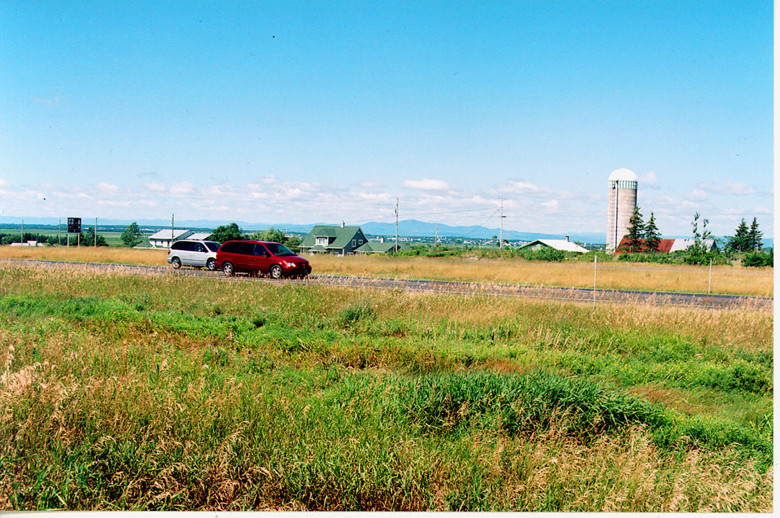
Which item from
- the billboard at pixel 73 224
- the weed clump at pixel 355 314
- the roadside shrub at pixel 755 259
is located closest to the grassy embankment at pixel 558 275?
the roadside shrub at pixel 755 259

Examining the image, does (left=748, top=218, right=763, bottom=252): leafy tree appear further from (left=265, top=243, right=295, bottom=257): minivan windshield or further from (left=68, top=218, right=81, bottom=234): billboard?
(left=68, top=218, right=81, bottom=234): billboard

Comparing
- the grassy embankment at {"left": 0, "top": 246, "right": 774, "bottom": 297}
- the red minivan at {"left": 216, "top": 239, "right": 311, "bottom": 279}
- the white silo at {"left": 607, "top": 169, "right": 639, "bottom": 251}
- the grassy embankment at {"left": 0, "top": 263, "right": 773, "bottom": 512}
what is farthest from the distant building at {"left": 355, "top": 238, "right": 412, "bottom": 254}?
the grassy embankment at {"left": 0, "top": 263, "right": 773, "bottom": 512}

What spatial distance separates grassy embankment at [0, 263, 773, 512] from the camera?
3432 mm

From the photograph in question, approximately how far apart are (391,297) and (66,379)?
28.6 ft

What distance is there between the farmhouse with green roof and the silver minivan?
62.0 feet

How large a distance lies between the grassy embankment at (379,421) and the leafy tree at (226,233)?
31411mm

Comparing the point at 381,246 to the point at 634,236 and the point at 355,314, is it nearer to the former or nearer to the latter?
the point at 634,236

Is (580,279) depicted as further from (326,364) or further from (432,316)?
(326,364)

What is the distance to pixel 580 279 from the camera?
26.9m

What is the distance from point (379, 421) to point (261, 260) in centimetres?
2120

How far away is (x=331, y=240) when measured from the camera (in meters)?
49.2

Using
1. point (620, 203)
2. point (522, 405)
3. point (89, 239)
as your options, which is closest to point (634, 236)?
point (620, 203)

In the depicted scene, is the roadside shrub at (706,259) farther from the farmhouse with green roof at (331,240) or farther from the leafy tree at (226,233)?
the leafy tree at (226,233)

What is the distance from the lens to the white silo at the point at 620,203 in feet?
129
